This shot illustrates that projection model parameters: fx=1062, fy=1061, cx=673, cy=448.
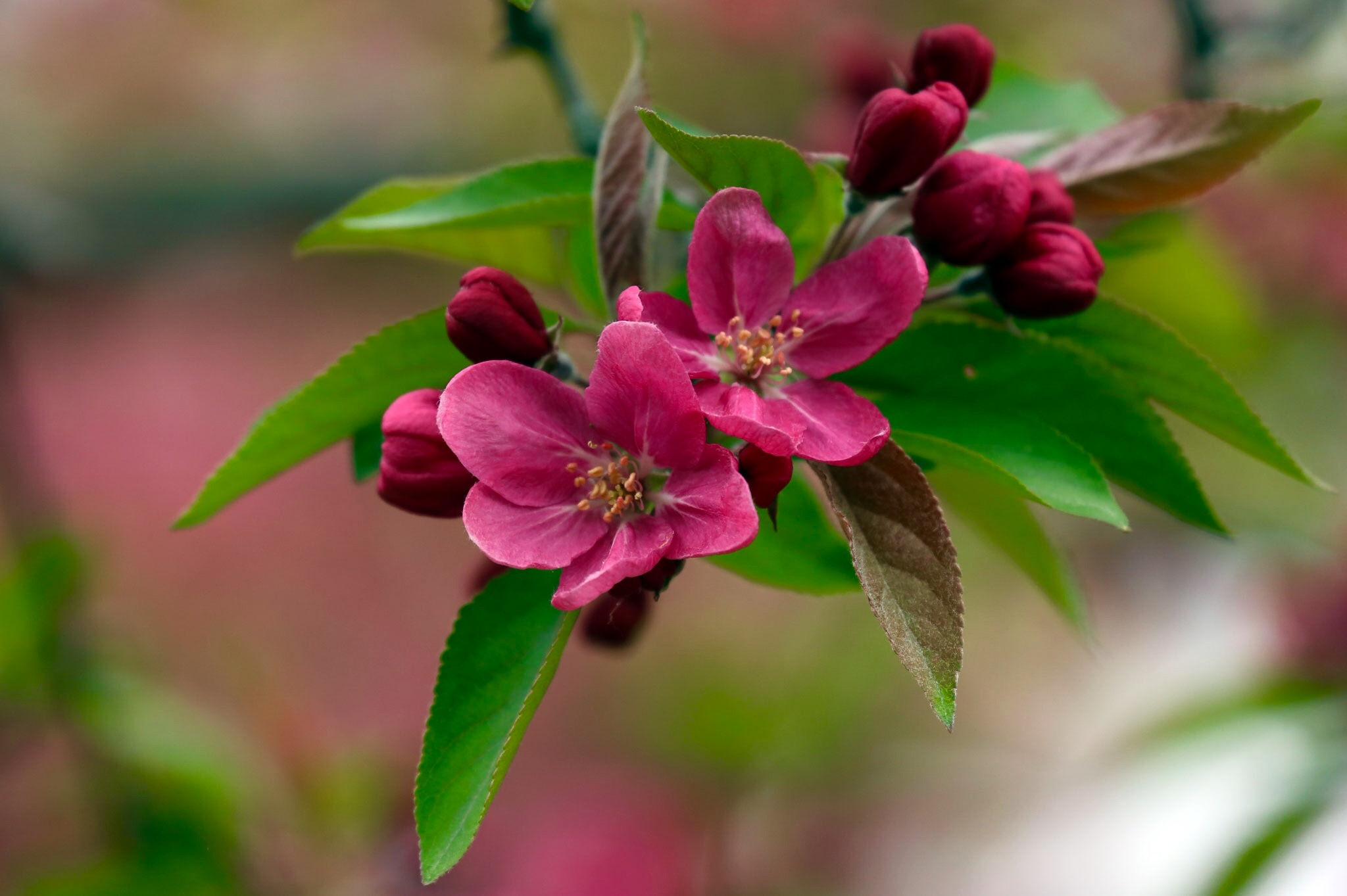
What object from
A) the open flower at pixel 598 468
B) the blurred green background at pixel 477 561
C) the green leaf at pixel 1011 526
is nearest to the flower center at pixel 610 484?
the open flower at pixel 598 468

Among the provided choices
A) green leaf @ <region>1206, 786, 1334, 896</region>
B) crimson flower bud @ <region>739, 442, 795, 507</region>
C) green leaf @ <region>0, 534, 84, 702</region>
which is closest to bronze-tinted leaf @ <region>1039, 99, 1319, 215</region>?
crimson flower bud @ <region>739, 442, 795, 507</region>

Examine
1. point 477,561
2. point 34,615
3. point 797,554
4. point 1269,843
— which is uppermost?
point 797,554

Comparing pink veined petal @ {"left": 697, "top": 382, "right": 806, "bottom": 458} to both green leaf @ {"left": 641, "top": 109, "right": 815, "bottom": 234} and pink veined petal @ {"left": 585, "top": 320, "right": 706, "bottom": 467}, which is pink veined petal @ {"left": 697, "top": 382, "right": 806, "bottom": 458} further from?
green leaf @ {"left": 641, "top": 109, "right": 815, "bottom": 234}

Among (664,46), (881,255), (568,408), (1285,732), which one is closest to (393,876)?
(568,408)

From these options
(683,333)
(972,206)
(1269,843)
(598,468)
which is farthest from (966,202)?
(1269,843)

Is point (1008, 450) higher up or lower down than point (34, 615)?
higher up

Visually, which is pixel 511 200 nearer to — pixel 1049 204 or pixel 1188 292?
pixel 1049 204
